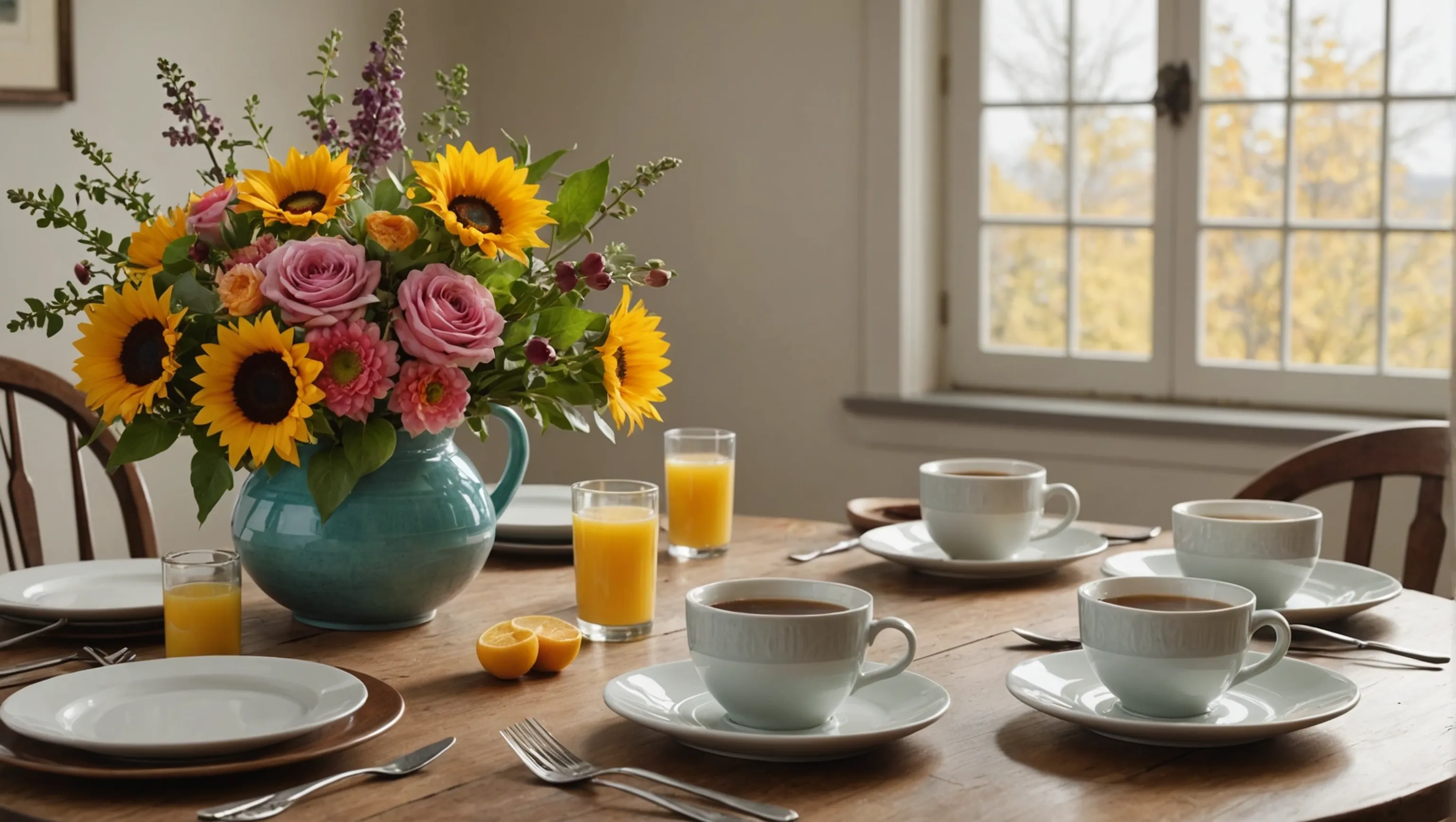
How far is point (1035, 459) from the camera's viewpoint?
2955 mm

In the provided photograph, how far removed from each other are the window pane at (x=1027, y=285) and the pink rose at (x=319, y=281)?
2.05 meters

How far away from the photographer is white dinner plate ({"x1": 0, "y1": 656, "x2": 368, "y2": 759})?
0.96 metres

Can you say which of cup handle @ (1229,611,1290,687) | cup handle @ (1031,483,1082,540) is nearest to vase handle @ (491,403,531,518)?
cup handle @ (1031,483,1082,540)

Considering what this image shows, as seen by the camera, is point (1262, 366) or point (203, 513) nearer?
point (203, 513)

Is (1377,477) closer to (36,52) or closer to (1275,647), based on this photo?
(1275,647)

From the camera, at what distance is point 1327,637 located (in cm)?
132

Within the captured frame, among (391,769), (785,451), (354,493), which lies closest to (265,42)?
(785,451)

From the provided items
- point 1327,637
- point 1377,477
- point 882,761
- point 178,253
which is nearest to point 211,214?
point 178,253

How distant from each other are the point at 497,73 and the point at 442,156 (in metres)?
2.39

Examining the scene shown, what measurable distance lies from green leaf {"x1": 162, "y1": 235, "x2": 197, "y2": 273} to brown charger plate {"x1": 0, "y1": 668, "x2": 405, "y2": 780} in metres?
0.41

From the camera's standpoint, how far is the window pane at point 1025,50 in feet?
9.73

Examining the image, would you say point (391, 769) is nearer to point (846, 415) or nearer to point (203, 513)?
point (203, 513)

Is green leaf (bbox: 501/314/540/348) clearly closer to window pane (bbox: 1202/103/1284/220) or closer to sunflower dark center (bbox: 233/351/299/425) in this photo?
sunflower dark center (bbox: 233/351/299/425)

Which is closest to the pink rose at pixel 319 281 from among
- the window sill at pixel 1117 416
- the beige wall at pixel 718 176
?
the beige wall at pixel 718 176
